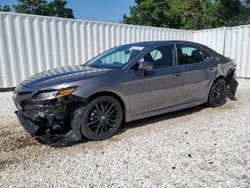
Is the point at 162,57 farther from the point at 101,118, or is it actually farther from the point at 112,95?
the point at 101,118

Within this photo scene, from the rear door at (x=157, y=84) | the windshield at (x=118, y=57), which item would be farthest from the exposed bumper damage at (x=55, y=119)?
the windshield at (x=118, y=57)

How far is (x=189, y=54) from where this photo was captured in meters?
5.20

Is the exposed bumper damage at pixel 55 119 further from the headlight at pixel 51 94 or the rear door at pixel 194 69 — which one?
the rear door at pixel 194 69

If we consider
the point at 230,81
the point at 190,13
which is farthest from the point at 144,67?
the point at 190,13

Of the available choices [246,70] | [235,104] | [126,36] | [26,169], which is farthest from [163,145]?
[246,70]

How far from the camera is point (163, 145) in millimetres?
3709

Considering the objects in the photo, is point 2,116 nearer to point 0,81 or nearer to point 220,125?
point 0,81

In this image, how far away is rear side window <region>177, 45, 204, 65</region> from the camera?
4961 mm

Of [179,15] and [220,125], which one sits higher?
[179,15]

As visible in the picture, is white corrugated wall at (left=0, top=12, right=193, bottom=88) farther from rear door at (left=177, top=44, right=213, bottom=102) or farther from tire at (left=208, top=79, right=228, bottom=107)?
tire at (left=208, top=79, right=228, bottom=107)

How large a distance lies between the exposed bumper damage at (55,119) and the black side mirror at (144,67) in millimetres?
1173

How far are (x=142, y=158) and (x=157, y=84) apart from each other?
1.62 metres

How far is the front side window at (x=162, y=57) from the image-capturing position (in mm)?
4523

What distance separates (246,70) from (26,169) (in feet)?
32.6
